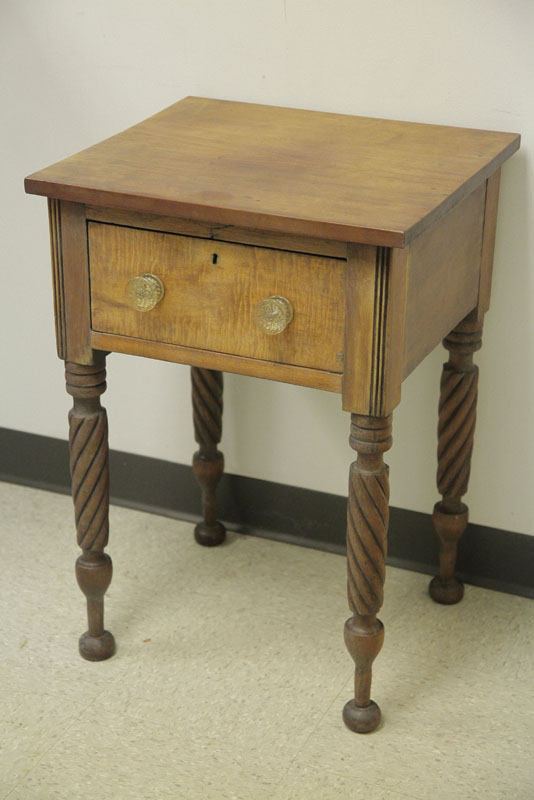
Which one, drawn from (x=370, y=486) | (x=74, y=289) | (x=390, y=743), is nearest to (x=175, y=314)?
(x=74, y=289)

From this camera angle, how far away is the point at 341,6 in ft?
6.15

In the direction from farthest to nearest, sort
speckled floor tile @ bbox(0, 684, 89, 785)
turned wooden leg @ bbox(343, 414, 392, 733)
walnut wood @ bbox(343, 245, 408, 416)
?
speckled floor tile @ bbox(0, 684, 89, 785)
turned wooden leg @ bbox(343, 414, 392, 733)
walnut wood @ bbox(343, 245, 408, 416)

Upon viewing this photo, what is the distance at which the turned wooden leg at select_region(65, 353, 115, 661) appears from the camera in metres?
1.73

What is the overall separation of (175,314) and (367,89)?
22.0 inches

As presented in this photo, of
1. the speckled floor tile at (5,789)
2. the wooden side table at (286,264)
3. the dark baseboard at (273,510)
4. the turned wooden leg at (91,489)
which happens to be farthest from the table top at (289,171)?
the speckled floor tile at (5,789)

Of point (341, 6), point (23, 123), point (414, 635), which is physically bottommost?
point (414, 635)

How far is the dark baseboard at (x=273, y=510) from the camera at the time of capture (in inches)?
82.9

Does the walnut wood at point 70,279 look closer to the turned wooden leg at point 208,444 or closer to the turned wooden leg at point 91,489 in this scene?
the turned wooden leg at point 91,489

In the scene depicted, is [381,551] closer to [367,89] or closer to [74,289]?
[74,289]

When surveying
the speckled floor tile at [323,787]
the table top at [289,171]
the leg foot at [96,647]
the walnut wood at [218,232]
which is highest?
the table top at [289,171]

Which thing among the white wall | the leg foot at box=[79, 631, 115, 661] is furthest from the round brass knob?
the leg foot at box=[79, 631, 115, 661]

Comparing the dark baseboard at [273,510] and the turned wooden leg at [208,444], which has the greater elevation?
the turned wooden leg at [208,444]

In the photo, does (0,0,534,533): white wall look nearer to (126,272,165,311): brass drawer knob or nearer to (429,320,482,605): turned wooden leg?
(429,320,482,605): turned wooden leg

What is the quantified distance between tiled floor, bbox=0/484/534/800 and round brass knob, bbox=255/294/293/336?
2.03ft
